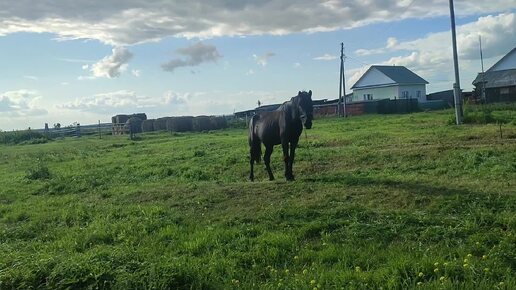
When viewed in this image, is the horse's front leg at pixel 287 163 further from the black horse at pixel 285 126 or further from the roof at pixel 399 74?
the roof at pixel 399 74

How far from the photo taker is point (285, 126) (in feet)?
43.8

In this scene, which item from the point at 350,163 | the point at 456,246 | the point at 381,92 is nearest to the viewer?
the point at 456,246

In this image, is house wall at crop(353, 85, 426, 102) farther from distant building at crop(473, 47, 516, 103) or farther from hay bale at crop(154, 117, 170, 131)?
hay bale at crop(154, 117, 170, 131)

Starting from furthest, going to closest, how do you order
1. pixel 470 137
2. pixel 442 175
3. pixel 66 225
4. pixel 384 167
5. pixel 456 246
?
Result: pixel 470 137
pixel 384 167
pixel 442 175
pixel 66 225
pixel 456 246

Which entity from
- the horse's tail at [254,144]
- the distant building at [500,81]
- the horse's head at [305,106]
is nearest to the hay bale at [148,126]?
the distant building at [500,81]

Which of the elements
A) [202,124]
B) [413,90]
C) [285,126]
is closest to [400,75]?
[413,90]

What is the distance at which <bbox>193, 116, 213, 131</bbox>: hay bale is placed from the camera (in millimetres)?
54531

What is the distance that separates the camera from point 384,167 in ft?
46.4

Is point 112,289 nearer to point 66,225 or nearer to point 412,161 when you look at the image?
point 66,225

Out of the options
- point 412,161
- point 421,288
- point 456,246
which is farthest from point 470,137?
point 421,288

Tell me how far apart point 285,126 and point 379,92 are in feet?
232

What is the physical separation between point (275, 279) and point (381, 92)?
77.5 m

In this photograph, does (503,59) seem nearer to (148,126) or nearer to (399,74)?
(399,74)

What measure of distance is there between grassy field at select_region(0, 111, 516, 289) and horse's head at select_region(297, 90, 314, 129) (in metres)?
1.44
